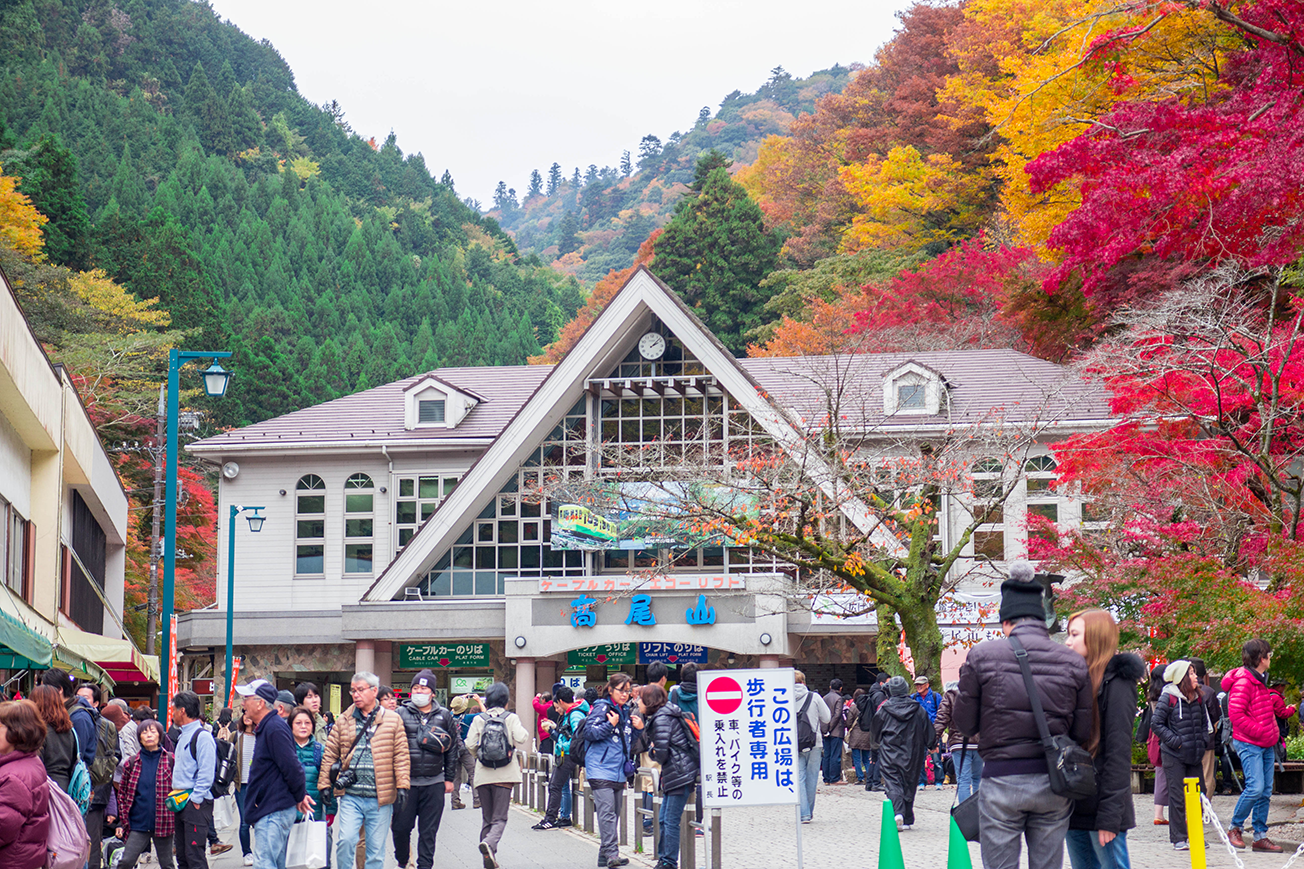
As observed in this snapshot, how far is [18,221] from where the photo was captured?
4481 centimetres

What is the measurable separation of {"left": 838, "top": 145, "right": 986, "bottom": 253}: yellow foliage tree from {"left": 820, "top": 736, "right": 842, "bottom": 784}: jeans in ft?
91.1

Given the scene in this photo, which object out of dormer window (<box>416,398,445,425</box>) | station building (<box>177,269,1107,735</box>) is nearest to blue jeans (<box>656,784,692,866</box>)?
station building (<box>177,269,1107,735</box>)

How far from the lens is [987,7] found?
44406 millimetres

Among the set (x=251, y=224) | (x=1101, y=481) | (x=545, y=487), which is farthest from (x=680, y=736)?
(x=251, y=224)

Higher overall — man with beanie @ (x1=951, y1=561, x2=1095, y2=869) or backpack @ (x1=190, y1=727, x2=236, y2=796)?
man with beanie @ (x1=951, y1=561, x2=1095, y2=869)

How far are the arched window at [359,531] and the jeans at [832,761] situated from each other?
1397 cm

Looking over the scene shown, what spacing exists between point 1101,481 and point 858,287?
2452 cm

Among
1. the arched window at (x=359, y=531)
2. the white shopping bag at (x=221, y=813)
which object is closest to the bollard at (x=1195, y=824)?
the white shopping bag at (x=221, y=813)

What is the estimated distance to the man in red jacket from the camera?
11.1m

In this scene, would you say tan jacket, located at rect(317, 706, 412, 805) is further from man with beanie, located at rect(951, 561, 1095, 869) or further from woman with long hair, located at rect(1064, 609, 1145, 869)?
woman with long hair, located at rect(1064, 609, 1145, 869)

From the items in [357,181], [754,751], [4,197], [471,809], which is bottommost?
[471,809]

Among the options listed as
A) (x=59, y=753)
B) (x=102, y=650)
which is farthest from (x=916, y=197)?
(x=59, y=753)

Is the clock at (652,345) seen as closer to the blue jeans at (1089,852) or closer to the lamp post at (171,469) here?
the lamp post at (171,469)

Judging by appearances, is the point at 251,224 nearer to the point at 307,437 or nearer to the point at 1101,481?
the point at 307,437
